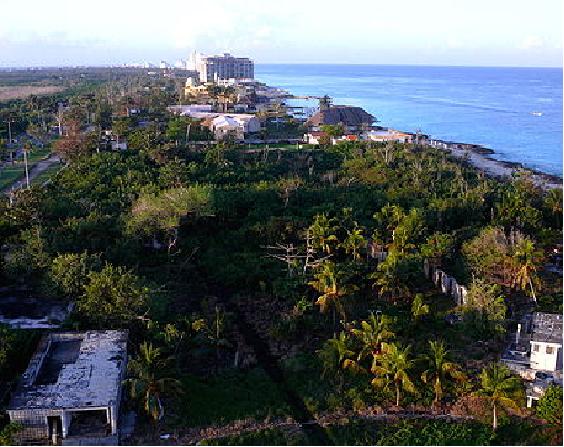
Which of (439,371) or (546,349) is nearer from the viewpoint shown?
(439,371)

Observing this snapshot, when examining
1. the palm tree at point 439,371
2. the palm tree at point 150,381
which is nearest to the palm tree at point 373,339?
the palm tree at point 439,371

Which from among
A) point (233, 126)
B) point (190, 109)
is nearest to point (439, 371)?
point (233, 126)

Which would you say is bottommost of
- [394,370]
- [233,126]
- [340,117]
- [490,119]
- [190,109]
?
[394,370]

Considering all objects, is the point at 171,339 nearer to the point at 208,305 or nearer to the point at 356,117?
the point at 208,305

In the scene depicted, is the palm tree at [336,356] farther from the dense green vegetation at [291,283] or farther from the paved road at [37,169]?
the paved road at [37,169]

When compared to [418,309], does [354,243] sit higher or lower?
higher

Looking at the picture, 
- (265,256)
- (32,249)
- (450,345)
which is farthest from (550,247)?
(32,249)

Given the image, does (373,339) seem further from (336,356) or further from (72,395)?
(72,395)
